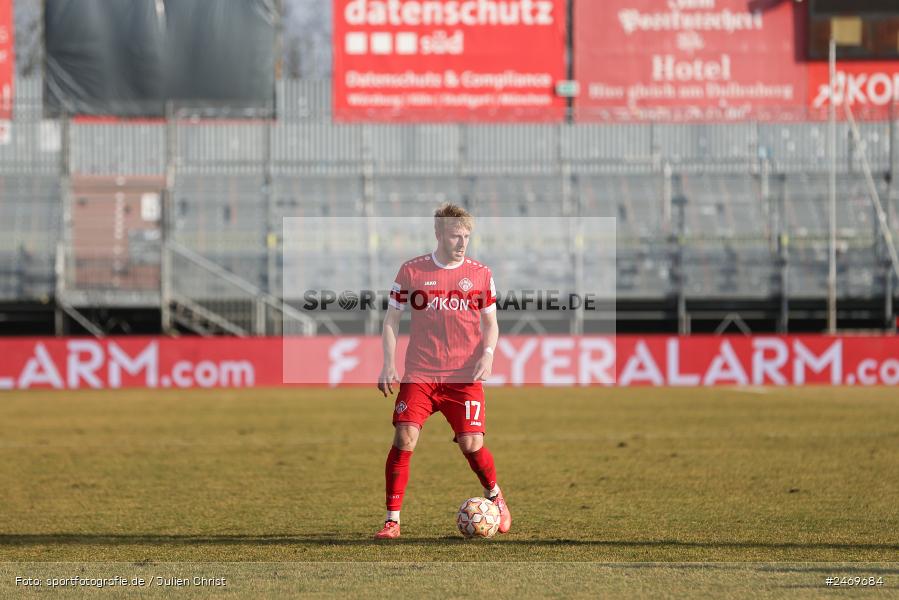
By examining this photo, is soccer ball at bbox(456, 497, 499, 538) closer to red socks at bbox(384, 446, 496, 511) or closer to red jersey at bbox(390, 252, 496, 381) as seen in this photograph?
red socks at bbox(384, 446, 496, 511)

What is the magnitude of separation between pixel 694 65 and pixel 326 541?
29.5 m

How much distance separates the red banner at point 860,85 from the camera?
120 feet

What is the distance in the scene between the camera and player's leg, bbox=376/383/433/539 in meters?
9.00

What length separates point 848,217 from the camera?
35.5 m

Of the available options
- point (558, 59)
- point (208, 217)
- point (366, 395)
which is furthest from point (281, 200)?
point (366, 395)

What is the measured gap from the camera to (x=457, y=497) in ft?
38.5

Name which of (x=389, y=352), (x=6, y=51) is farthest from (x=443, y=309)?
(x=6, y=51)

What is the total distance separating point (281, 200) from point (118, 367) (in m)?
9.31

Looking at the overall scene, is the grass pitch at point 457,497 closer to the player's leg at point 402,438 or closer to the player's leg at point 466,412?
the player's leg at point 402,438

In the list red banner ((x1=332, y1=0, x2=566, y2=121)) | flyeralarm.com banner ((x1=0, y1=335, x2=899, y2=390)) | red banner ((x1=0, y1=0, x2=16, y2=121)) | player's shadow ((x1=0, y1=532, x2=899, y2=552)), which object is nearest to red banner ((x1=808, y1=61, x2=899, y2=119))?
red banner ((x1=332, y1=0, x2=566, y2=121))

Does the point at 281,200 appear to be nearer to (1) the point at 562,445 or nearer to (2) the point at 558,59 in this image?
(2) the point at 558,59

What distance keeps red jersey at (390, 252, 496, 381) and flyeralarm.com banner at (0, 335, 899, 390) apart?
18.8 m

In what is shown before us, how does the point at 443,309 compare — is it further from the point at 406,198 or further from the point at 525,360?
the point at 406,198

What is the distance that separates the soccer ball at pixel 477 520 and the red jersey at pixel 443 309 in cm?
84
